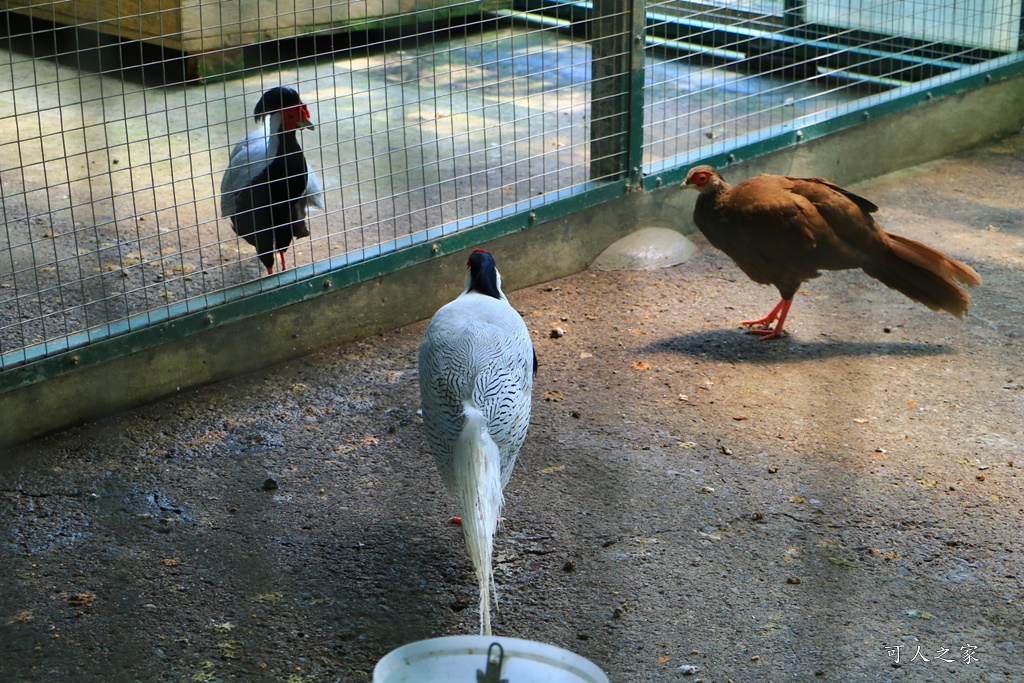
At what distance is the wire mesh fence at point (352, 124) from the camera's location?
14.1 feet

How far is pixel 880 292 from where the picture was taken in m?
4.99

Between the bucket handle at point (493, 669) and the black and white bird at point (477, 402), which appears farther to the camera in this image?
the black and white bird at point (477, 402)

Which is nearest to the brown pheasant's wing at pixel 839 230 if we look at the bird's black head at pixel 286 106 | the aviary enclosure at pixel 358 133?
the aviary enclosure at pixel 358 133

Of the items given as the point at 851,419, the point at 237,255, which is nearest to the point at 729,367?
the point at 851,419

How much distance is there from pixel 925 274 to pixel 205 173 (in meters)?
2.97

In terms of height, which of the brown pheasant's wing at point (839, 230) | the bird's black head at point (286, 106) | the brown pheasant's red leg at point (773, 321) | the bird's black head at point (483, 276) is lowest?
the brown pheasant's red leg at point (773, 321)

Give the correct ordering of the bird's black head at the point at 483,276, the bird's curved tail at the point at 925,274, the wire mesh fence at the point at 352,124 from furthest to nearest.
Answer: the bird's curved tail at the point at 925,274 → the wire mesh fence at the point at 352,124 → the bird's black head at the point at 483,276

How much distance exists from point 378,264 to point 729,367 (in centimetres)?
140

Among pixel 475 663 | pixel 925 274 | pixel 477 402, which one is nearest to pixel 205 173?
pixel 477 402

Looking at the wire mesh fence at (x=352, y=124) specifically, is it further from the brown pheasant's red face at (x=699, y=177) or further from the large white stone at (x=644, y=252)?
the brown pheasant's red face at (x=699, y=177)

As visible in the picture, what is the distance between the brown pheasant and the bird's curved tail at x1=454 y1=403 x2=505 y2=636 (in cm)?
187

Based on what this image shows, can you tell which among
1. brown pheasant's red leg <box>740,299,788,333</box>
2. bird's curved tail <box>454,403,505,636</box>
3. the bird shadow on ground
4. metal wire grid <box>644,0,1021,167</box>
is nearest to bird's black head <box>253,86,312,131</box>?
Answer: the bird shadow on ground

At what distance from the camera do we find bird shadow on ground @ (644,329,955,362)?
4.44 m

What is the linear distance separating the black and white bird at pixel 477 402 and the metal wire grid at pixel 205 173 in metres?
1.07
